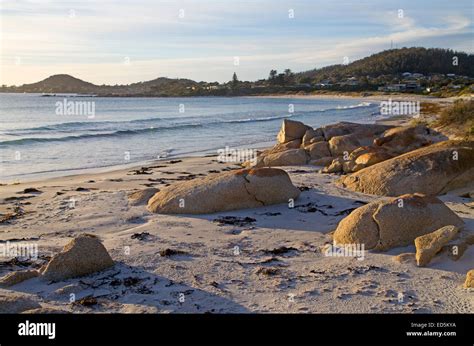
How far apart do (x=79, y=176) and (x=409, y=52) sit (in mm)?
141191

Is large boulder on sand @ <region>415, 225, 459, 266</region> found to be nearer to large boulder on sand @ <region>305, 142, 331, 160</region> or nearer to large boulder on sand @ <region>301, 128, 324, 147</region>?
large boulder on sand @ <region>305, 142, 331, 160</region>

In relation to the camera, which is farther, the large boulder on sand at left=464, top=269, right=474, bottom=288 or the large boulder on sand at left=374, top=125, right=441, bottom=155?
the large boulder on sand at left=374, top=125, right=441, bottom=155

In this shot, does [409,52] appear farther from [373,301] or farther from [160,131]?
[373,301]

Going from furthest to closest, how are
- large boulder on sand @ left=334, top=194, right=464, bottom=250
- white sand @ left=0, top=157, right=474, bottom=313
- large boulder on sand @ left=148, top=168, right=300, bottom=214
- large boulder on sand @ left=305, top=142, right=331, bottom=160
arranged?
large boulder on sand @ left=305, top=142, right=331, bottom=160
large boulder on sand @ left=148, top=168, right=300, bottom=214
large boulder on sand @ left=334, top=194, right=464, bottom=250
white sand @ left=0, top=157, right=474, bottom=313

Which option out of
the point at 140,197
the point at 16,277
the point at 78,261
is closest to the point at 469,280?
the point at 78,261

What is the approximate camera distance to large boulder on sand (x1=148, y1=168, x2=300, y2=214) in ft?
30.1

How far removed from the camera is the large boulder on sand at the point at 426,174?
9875 millimetres

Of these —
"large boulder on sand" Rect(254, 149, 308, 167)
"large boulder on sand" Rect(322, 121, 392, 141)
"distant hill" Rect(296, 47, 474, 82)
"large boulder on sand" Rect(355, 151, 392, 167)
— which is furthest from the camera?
"distant hill" Rect(296, 47, 474, 82)

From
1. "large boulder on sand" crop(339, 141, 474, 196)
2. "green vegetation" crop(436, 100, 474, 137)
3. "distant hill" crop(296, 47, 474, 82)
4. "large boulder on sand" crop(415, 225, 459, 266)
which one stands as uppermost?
"distant hill" crop(296, 47, 474, 82)

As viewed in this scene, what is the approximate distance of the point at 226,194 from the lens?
9.28 m

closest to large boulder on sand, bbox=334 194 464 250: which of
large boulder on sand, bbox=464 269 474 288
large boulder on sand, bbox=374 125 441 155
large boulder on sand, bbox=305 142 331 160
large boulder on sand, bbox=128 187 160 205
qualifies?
large boulder on sand, bbox=464 269 474 288

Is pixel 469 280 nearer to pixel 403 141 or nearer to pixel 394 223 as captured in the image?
pixel 394 223

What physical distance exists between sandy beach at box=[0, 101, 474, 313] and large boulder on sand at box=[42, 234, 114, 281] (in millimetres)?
122
